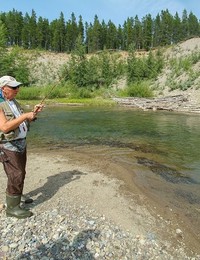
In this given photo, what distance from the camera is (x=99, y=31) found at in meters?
116

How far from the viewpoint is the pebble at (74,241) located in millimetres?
5793

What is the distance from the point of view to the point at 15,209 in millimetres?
7121

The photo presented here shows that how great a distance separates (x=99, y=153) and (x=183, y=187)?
564 centimetres

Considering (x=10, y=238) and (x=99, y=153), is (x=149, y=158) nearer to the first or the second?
(x=99, y=153)

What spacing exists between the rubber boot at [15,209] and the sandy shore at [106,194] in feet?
1.81

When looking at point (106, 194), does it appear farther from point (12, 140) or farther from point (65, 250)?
point (12, 140)

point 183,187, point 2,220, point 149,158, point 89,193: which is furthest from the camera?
point 149,158

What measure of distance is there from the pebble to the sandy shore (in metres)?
0.25

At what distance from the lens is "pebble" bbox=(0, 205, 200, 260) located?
5793 millimetres

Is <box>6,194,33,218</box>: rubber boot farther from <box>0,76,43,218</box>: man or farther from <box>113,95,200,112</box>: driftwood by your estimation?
<box>113,95,200,112</box>: driftwood

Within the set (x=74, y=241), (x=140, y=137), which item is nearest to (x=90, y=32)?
(x=140, y=137)

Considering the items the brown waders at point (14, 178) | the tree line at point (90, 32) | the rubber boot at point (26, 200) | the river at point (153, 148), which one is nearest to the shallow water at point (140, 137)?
the river at point (153, 148)

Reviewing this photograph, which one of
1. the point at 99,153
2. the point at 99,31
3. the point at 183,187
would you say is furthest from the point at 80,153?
the point at 99,31

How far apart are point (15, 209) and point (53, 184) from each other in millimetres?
2629
